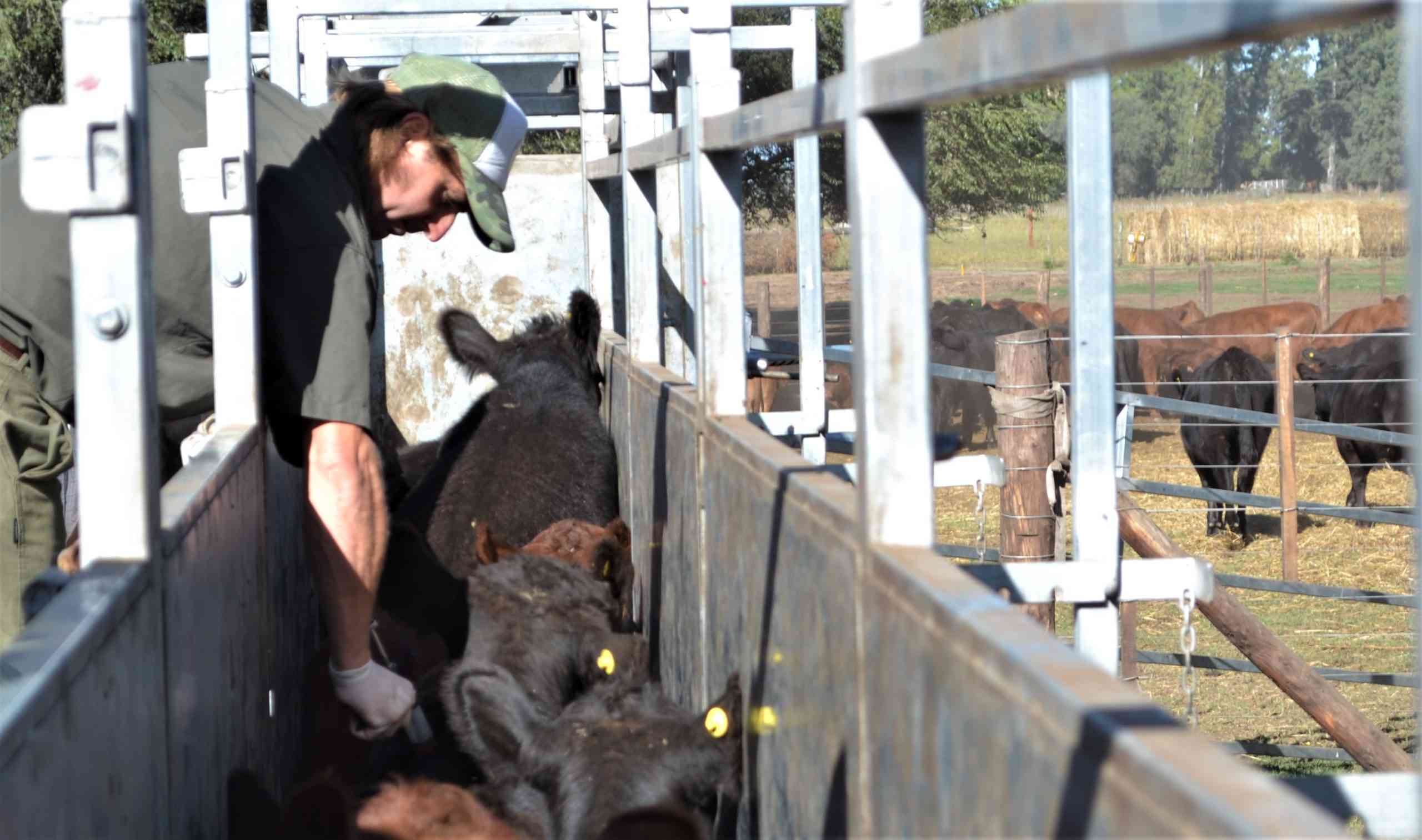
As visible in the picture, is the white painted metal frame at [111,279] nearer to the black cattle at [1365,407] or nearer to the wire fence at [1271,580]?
the wire fence at [1271,580]

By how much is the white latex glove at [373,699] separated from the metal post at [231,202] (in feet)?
2.02

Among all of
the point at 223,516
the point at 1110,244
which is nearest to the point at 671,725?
the point at 223,516

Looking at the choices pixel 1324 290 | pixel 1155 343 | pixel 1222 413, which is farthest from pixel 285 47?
pixel 1324 290

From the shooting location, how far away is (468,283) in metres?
9.60

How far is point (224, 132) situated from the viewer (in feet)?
11.5

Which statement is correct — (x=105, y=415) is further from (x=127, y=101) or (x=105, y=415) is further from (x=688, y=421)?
(x=688, y=421)

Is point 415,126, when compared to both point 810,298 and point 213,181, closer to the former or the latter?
point 213,181

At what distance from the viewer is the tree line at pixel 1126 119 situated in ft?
57.5

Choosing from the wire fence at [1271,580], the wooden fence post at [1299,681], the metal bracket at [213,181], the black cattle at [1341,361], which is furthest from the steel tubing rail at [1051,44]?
the black cattle at [1341,361]

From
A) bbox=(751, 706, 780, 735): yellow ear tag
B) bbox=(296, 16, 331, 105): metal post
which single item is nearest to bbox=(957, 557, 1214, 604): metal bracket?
bbox=(751, 706, 780, 735): yellow ear tag

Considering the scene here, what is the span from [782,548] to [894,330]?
80 centimetres

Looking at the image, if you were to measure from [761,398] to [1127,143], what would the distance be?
16.8 metres

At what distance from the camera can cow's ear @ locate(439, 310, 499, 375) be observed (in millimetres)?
7273

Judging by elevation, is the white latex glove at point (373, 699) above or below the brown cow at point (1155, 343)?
below
